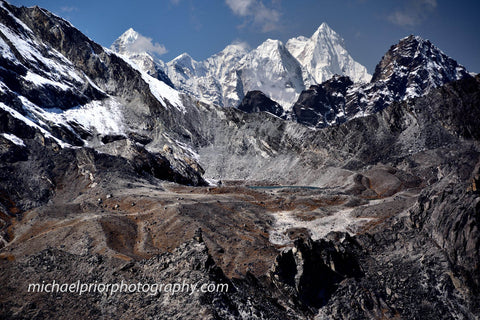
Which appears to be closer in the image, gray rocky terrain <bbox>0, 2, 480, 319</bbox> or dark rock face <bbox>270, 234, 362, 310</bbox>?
gray rocky terrain <bbox>0, 2, 480, 319</bbox>

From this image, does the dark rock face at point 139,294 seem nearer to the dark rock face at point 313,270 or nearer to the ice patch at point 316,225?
the dark rock face at point 313,270

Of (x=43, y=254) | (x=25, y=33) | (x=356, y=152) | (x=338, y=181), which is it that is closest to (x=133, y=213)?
(x=43, y=254)

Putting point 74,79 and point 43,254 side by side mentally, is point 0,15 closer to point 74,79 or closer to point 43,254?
point 74,79

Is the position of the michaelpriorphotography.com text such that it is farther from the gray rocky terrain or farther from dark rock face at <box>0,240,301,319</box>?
the gray rocky terrain

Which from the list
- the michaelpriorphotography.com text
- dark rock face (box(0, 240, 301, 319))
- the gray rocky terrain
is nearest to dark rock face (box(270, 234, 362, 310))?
the gray rocky terrain

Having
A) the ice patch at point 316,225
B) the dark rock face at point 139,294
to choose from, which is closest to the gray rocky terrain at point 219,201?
the dark rock face at point 139,294

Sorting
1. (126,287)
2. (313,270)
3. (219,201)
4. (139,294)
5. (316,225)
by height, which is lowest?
(139,294)

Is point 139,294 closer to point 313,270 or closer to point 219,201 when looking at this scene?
point 313,270

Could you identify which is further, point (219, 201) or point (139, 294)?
point (219, 201)

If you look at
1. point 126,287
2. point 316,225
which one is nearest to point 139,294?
point 126,287
